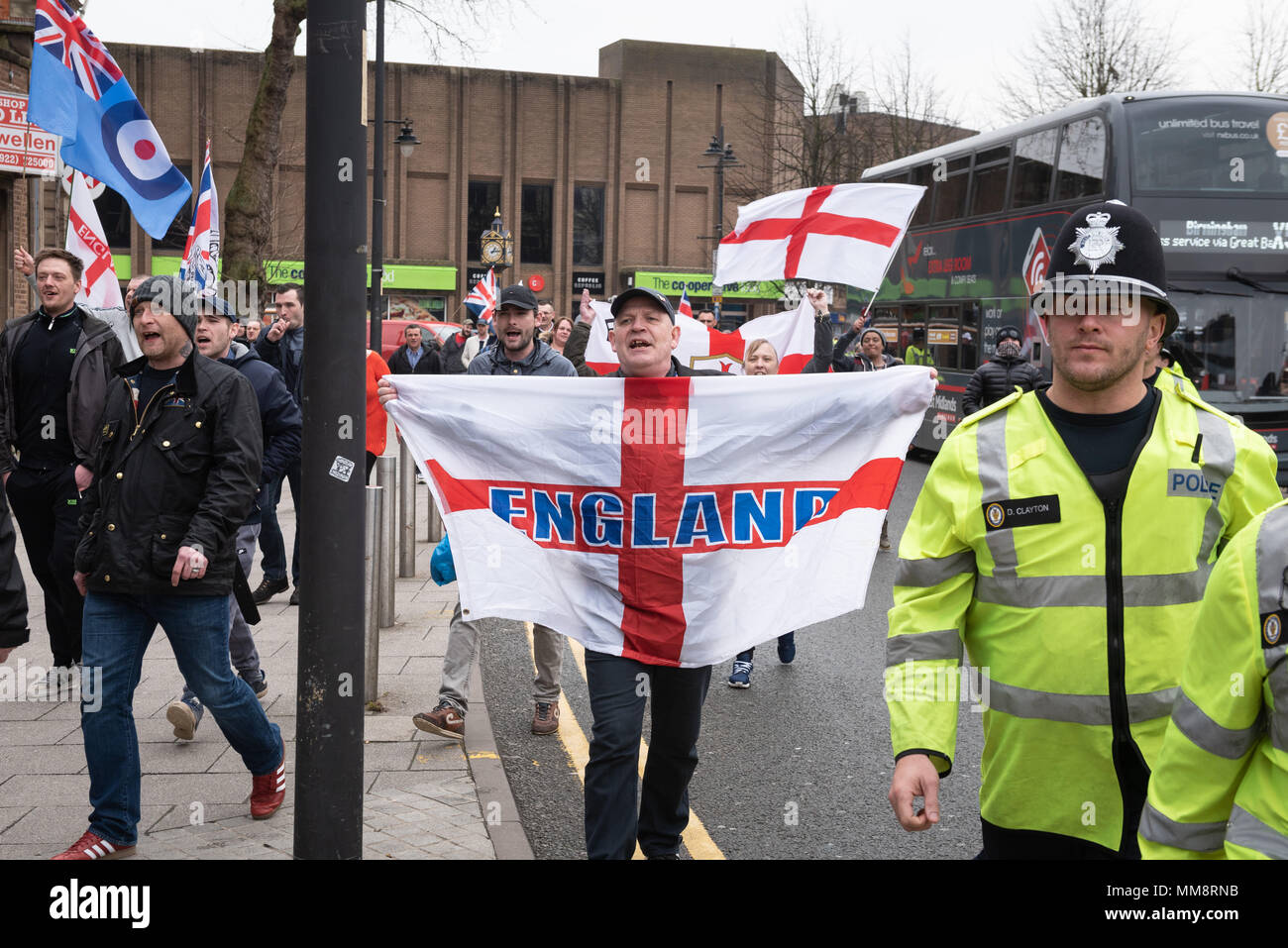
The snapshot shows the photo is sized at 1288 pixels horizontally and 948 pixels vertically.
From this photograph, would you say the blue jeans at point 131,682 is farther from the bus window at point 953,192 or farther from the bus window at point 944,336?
the bus window at point 953,192

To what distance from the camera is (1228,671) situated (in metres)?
1.98

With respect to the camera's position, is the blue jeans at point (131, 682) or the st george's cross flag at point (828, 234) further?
the st george's cross flag at point (828, 234)

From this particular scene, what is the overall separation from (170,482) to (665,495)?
1.83m

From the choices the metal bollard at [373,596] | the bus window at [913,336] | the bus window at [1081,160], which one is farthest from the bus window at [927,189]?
the metal bollard at [373,596]

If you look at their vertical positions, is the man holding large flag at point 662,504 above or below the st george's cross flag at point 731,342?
below

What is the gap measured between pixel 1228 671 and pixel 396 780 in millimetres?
4091

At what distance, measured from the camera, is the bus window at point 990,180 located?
17594mm

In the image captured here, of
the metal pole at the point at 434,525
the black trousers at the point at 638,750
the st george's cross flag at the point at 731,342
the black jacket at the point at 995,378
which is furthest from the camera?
the black jacket at the point at 995,378

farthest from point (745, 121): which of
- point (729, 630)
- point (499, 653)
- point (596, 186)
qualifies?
point (729, 630)

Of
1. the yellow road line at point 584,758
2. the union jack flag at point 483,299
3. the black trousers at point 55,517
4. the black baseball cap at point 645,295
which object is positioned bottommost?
the yellow road line at point 584,758

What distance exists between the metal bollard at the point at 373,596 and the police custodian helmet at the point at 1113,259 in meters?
4.14

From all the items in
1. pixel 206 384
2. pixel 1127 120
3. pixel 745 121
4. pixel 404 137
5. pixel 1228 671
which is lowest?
pixel 1228 671

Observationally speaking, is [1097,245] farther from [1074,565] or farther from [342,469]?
[342,469]
